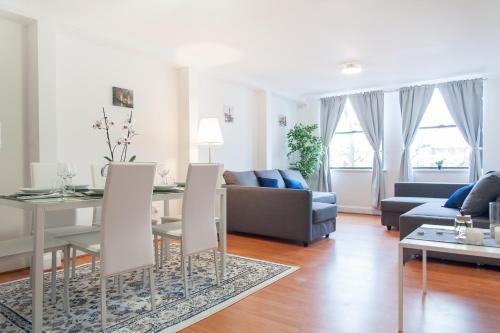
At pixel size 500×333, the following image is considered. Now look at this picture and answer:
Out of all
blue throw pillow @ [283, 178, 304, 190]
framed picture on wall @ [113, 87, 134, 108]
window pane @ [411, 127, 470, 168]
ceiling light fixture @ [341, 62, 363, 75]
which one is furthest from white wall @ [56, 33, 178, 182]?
window pane @ [411, 127, 470, 168]

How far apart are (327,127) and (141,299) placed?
531 centimetres

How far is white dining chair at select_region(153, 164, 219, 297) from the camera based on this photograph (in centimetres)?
247

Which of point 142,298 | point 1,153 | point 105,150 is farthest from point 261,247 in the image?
point 1,153

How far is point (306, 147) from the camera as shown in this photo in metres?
6.55

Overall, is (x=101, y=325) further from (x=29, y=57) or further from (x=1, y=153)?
(x=29, y=57)

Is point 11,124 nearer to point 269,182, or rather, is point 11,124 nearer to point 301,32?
point 301,32

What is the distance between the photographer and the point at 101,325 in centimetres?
199

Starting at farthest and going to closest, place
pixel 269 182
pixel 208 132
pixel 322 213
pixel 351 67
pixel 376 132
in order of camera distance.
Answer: pixel 376 132, pixel 269 182, pixel 351 67, pixel 208 132, pixel 322 213

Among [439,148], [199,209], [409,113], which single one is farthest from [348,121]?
[199,209]

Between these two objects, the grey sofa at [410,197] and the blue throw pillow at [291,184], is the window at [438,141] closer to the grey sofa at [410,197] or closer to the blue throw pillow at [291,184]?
the grey sofa at [410,197]

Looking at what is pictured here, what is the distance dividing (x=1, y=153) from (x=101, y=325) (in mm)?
2024

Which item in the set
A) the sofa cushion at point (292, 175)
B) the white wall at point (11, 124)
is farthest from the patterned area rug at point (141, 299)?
the sofa cushion at point (292, 175)

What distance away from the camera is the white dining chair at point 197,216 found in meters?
2.47

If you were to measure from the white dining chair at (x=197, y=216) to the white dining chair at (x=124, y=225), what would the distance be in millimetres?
312
